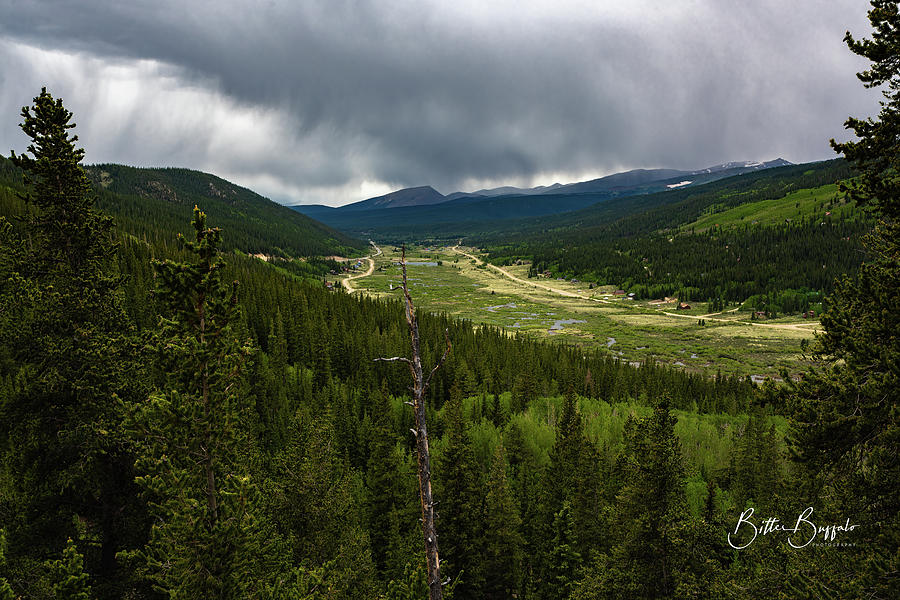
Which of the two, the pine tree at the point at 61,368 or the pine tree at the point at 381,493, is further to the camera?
the pine tree at the point at 381,493

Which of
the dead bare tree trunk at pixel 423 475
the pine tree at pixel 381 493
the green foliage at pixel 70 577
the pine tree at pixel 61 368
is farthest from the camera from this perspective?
the pine tree at pixel 381 493

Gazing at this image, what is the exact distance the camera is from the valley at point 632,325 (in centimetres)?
8188

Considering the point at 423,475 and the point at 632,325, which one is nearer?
the point at 423,475

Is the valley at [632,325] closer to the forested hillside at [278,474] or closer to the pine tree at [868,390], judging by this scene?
the forested hillside at [278,474]

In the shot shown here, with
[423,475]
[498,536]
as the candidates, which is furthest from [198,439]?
[498,536]

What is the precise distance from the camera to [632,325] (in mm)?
113750

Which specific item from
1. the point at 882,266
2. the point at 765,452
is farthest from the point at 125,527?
the point at 765,452

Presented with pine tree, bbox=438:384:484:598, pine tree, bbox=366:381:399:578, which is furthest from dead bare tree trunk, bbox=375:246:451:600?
pine tree, bbox=366:381:399:578

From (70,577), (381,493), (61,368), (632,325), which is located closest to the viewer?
(70,577)

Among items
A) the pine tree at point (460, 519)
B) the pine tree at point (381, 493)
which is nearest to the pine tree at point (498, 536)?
the pine tree at point (460, 519)

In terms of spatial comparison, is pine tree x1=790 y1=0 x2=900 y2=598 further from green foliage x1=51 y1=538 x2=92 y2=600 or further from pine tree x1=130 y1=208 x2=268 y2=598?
green foliage x1=51 y1=538 x2=92 y2=600

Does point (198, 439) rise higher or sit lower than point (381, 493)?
higher

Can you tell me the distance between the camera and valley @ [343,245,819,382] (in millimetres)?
81875

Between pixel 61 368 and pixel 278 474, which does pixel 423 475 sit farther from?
pixel 278 474
